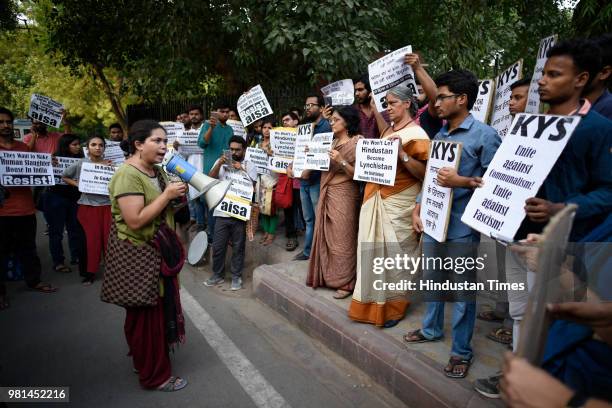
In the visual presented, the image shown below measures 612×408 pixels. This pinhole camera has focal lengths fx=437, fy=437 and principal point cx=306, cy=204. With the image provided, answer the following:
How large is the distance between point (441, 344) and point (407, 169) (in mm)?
1372

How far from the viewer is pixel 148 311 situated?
3166 millimetres

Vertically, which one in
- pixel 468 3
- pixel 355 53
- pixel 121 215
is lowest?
pixel 121 215

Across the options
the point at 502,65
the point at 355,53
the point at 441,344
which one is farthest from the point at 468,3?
the point at 441,344

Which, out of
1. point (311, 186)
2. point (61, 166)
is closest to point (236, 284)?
point (311, 186)

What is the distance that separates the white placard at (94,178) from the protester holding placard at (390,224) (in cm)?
349

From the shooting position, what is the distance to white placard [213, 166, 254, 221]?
5.20 metres

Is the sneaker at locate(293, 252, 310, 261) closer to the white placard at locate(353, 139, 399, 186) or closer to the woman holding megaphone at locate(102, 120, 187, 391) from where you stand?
the white placard at locate(353, 139, 399, 186)

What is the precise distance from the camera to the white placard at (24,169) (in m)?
5.01

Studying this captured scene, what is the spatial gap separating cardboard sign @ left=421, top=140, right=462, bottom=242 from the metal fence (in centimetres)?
623

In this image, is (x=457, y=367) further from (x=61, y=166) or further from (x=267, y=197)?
(x=61, y=166)

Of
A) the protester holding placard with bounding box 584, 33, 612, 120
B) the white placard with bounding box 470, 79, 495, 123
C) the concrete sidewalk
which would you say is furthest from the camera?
the white placard with bounding box 470, 79, 495, 123

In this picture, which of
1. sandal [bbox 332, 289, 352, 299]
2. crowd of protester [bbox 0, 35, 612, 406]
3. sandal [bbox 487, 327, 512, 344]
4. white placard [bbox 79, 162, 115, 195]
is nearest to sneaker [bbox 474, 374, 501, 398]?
crowd of protester [bbox 0, 35, 612, 406]

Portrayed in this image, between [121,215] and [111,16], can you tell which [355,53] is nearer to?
[121,215]

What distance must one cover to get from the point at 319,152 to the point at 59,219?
3910 mm
